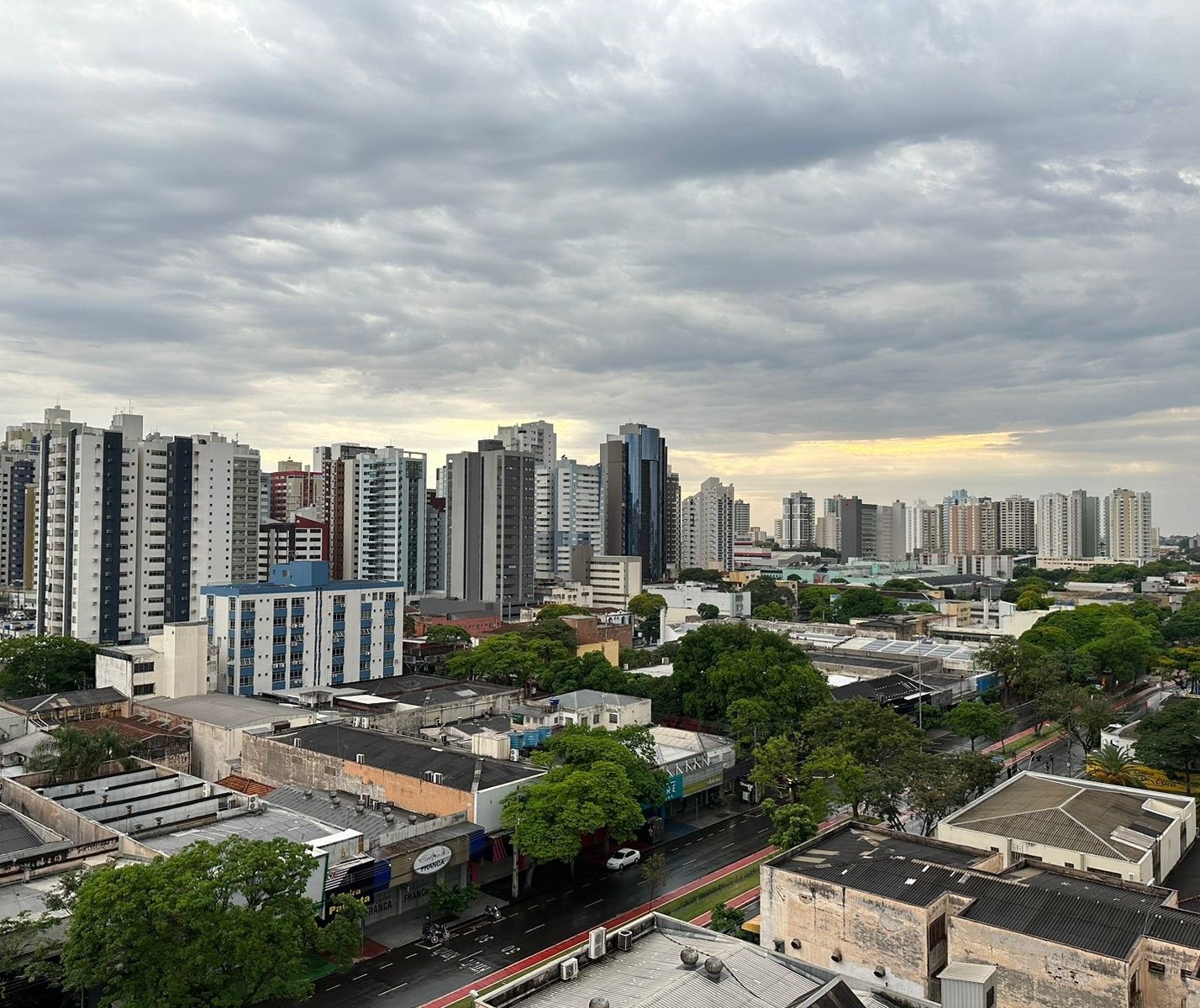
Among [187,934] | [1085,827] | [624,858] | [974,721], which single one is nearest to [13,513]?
[624,858]

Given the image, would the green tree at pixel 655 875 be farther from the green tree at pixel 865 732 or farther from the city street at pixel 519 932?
the green tree at pixel 865 732

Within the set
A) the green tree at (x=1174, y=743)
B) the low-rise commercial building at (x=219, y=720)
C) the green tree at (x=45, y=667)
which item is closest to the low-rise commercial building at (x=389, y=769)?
the low-rise commercial building at (x=219, y=720)

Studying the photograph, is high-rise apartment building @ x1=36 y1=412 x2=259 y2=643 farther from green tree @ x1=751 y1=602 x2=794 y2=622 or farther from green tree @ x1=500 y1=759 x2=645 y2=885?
green tree @ x1=751 y1=602 x2=794 y2=622

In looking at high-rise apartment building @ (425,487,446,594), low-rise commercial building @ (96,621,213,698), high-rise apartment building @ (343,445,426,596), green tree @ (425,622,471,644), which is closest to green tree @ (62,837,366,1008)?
low-rise commercial building @ (96,621,213,698)

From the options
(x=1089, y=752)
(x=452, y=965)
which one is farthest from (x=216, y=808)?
(x=1089, y=752)

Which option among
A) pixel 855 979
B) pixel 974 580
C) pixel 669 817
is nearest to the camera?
pixel 855 979

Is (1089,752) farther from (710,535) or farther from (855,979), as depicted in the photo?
(710,535)
